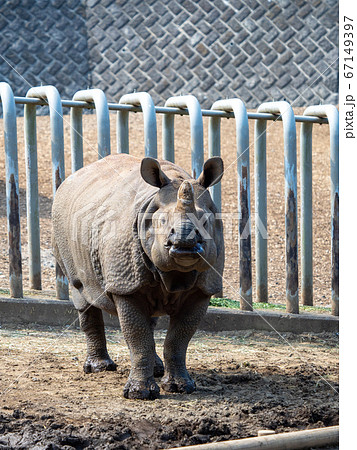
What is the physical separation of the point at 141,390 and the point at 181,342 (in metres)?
0.39

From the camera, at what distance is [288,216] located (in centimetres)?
672

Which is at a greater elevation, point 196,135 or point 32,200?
point 196,135

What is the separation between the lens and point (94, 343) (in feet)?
17.1

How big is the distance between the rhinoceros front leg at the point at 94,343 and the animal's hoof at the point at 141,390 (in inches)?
26.1

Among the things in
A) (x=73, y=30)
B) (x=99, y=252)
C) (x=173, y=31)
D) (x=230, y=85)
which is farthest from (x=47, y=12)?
(x=99, y=252)

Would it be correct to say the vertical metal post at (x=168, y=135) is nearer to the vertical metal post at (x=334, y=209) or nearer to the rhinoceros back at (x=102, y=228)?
A: the vertical metal post at (x=334, y=209)

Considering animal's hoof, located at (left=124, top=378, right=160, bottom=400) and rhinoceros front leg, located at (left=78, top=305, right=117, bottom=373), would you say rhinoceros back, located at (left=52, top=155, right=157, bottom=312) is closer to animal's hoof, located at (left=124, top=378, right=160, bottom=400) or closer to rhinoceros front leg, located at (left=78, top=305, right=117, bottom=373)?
rhinoceros front leg, located at (left=78, top=305, right=117, bottom=373)

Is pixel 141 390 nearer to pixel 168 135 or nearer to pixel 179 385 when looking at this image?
pixel 179 385

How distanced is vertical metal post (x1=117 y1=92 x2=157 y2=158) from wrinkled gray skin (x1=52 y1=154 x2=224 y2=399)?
144 cm

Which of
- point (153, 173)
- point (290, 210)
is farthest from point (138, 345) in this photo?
point (290, 210)

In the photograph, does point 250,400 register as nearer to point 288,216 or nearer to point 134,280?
point 134,280

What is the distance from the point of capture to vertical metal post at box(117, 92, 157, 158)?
6643 millimetres

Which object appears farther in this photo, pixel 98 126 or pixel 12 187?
pixel 98 126

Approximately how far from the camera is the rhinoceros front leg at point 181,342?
4691 mm
